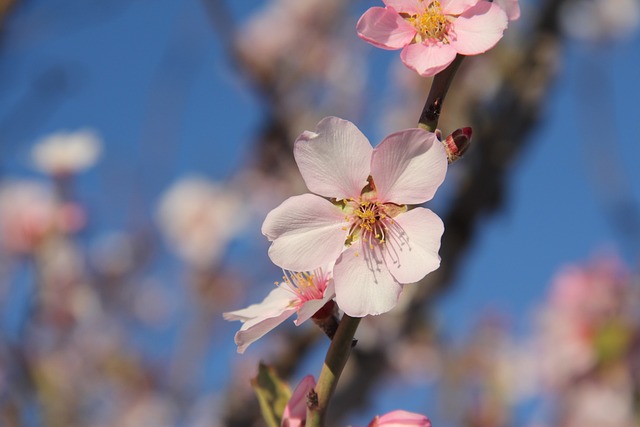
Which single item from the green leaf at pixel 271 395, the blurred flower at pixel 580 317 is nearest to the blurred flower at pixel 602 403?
the blurred flower at pixel 580 317

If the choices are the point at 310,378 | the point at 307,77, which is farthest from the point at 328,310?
the point at 307,77

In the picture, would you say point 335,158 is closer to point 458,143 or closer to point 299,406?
point 458,143

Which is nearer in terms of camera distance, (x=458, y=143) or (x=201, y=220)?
(x=458, y=143)

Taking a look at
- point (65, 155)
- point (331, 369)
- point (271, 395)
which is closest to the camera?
point (331, 369)

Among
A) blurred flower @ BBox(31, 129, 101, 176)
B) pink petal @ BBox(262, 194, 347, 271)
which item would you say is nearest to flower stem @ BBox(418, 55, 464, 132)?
pink petal @ BBox(262, 194, 347, 271)

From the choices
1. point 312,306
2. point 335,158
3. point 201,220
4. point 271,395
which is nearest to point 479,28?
point 335,158

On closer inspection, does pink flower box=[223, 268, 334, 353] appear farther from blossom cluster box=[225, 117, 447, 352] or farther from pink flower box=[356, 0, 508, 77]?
pink flower box=[356, 0, 508, 77]

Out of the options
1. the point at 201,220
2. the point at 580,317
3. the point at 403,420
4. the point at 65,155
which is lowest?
the point at 403,420

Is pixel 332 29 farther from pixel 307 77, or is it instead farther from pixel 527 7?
pixel 527 7
